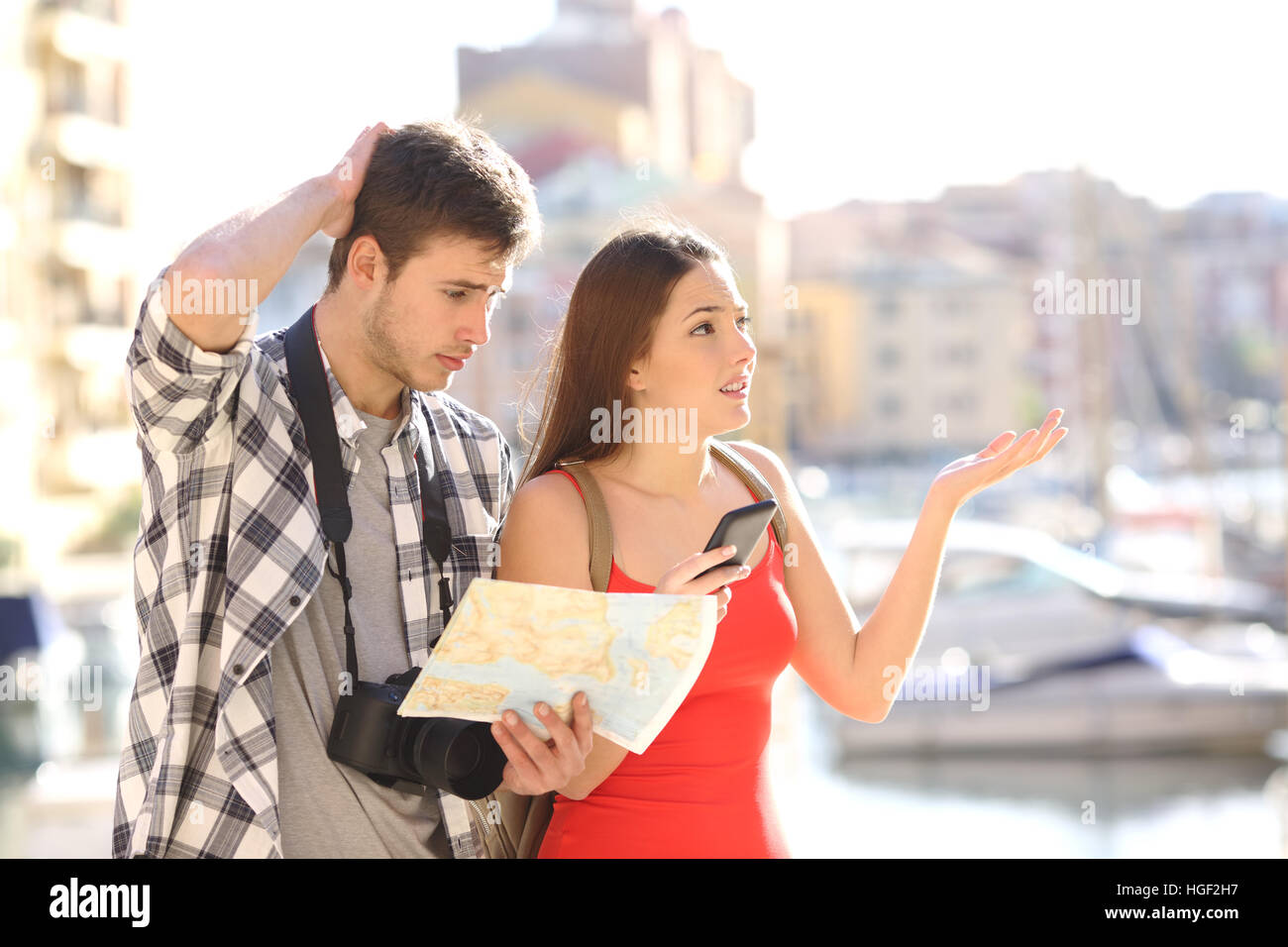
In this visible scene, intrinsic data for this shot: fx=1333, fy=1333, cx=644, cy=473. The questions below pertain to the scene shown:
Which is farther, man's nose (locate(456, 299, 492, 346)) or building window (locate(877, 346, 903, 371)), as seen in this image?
building window (locate(877, 346, 903, 371))

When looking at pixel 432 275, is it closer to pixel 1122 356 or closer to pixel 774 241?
pixel 774 241

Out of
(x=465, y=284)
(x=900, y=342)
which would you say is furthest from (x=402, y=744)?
(x=900, y=342)

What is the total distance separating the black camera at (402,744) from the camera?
1910mm

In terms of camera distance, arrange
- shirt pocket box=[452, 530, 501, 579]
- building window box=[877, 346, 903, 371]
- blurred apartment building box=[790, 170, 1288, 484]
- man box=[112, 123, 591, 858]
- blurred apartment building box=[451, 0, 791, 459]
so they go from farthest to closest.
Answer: building window box=[877, 346, 903, 371] < blurred apartment building box=[790, 170, 1288, 484] < blurred apartment building box=[451, 0, 791, 459] < shirt pocket box=[452, 530, 501, 579] < man box=[112, 123, 591, 858]

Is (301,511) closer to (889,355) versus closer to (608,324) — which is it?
(608,324)

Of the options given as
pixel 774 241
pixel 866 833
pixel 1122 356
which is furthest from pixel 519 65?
pixel 866 833

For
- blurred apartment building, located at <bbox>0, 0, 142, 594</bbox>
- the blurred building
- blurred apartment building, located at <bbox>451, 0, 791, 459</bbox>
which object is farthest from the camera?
the blurred building

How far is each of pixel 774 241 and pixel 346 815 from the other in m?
45.6

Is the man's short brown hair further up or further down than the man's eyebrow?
further up

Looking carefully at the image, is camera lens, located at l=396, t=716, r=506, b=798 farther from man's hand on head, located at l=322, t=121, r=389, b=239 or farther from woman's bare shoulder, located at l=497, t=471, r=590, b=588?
man's hand on head, located at l=322, t=121, r=389, b=239

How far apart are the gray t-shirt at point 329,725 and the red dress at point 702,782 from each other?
238 mm

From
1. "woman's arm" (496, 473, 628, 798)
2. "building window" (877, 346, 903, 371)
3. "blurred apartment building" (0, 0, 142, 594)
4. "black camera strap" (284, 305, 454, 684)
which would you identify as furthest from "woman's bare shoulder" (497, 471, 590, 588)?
"building window" (877, 346, 903, 371)

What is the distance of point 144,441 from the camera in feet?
6.24

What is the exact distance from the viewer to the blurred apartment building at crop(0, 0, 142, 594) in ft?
98.1
